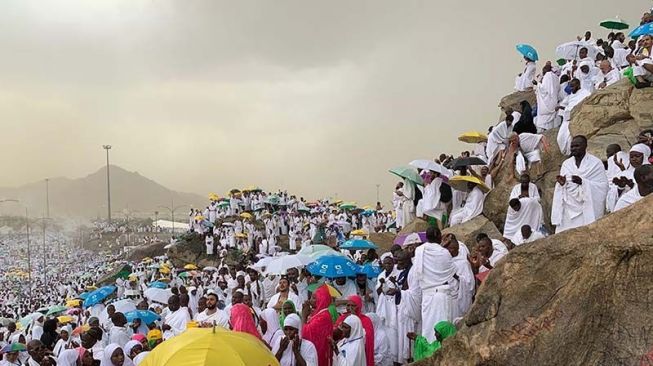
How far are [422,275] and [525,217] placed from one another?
375cm

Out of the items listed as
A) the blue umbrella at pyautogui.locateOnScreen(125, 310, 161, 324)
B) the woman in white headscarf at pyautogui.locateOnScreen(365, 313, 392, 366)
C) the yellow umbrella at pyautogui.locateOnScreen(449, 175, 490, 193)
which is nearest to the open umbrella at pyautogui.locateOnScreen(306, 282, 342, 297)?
the woman in white headscarf at pyautogui.locateOnScreen(365, 313, 392, 366)

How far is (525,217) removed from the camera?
10695mm

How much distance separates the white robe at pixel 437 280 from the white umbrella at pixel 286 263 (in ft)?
13.7

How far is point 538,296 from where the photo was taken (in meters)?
5.10

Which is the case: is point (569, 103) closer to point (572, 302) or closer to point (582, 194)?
point (582, 194)

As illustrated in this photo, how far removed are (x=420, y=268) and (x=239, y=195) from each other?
121 feet

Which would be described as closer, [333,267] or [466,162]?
[333,267]

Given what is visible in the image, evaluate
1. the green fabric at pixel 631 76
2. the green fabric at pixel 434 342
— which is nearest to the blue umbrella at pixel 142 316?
the green fabric at pixel 434 342

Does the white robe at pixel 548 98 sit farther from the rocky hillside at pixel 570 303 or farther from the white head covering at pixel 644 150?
the rocky hillside at pixel 570 303

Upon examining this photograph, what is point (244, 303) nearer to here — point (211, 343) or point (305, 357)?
point (305, 357)

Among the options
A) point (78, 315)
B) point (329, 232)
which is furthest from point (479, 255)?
point (329, 232)

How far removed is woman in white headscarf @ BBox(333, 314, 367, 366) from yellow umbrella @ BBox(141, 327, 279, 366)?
7.05 ft

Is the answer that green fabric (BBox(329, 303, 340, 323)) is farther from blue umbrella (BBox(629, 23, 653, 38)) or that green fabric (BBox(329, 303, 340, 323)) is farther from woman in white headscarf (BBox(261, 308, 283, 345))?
blue umbrella (BBox(629, 23, 653, 38))

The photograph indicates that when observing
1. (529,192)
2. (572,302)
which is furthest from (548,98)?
(572,302)
